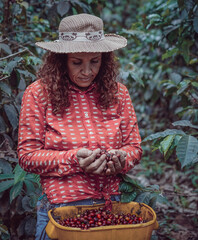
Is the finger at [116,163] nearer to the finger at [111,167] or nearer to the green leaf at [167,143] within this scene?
the finger at [111,167]

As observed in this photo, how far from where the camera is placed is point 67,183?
1606 millimetres

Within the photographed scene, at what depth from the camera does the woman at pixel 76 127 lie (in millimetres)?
1574

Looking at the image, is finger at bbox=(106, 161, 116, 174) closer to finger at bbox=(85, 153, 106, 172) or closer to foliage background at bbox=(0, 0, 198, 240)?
finger at bbox=(85, 153, 106, 172)

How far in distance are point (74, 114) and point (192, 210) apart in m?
2.03

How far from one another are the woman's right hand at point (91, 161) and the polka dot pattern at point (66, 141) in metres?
0.04

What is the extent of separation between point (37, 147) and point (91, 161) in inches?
13.0

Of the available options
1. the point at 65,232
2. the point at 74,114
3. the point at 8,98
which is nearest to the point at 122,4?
the point at 8,98

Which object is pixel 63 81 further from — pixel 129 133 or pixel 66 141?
pixel 129 133

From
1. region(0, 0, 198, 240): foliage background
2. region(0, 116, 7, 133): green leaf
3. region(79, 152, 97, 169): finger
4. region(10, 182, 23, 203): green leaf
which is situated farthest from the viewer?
region(0, 116, 7, 133): green leaf

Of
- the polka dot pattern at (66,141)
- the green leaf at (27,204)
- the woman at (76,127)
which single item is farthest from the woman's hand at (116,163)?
the green leaf at (27,204)

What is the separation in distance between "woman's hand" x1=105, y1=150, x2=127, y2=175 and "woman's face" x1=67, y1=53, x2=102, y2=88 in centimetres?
42

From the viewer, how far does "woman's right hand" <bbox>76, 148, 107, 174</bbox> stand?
148cm

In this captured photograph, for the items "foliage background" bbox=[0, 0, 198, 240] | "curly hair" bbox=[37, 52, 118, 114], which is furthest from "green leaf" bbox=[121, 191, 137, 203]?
"curly hair" bbox=[37, 52, 118, 114]

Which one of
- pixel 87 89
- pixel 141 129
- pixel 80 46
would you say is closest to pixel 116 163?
pixel 87 89
